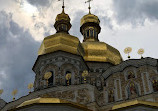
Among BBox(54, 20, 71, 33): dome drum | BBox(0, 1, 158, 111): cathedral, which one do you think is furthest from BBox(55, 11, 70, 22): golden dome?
BBox(0, 1, 158, 111): cathedral

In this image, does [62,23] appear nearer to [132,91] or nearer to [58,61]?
[58,61]

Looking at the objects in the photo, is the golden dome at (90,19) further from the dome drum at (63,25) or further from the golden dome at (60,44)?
the golden dome at (60,44)

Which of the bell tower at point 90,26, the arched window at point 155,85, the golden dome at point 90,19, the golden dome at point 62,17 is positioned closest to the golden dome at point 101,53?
the golden dome at point 62,17

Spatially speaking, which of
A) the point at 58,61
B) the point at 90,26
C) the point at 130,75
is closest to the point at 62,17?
the point at 90,26

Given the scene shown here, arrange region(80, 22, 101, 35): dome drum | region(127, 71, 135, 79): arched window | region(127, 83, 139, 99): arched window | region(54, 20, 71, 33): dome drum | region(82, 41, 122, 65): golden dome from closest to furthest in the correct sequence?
region(127, 83, 139, 99): arched window, region(127, 71, 135, 79): arched window, region(82, 41, 122, 65): golden dome, region(54, 20, 71, 33): dome drum, region(80, 22, 101, 35): dome drum

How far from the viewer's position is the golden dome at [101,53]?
1001 inches

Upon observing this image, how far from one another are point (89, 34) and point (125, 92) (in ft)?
45.4

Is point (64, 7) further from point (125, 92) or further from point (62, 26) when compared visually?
point (125, 92)

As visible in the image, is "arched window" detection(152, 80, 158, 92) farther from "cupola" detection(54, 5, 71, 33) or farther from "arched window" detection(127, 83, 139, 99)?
"cupola" detection(54, 5, 71, 33)

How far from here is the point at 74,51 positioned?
73.2 ft

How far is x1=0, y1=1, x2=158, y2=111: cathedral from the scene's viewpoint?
14733 mm

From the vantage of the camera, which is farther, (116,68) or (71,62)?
(71,62)

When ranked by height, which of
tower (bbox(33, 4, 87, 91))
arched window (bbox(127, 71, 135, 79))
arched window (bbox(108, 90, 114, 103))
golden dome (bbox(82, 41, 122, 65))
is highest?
golden dome (bbox(82, 41, 122, 65))

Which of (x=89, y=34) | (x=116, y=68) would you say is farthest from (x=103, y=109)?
(x=89, y=34)
